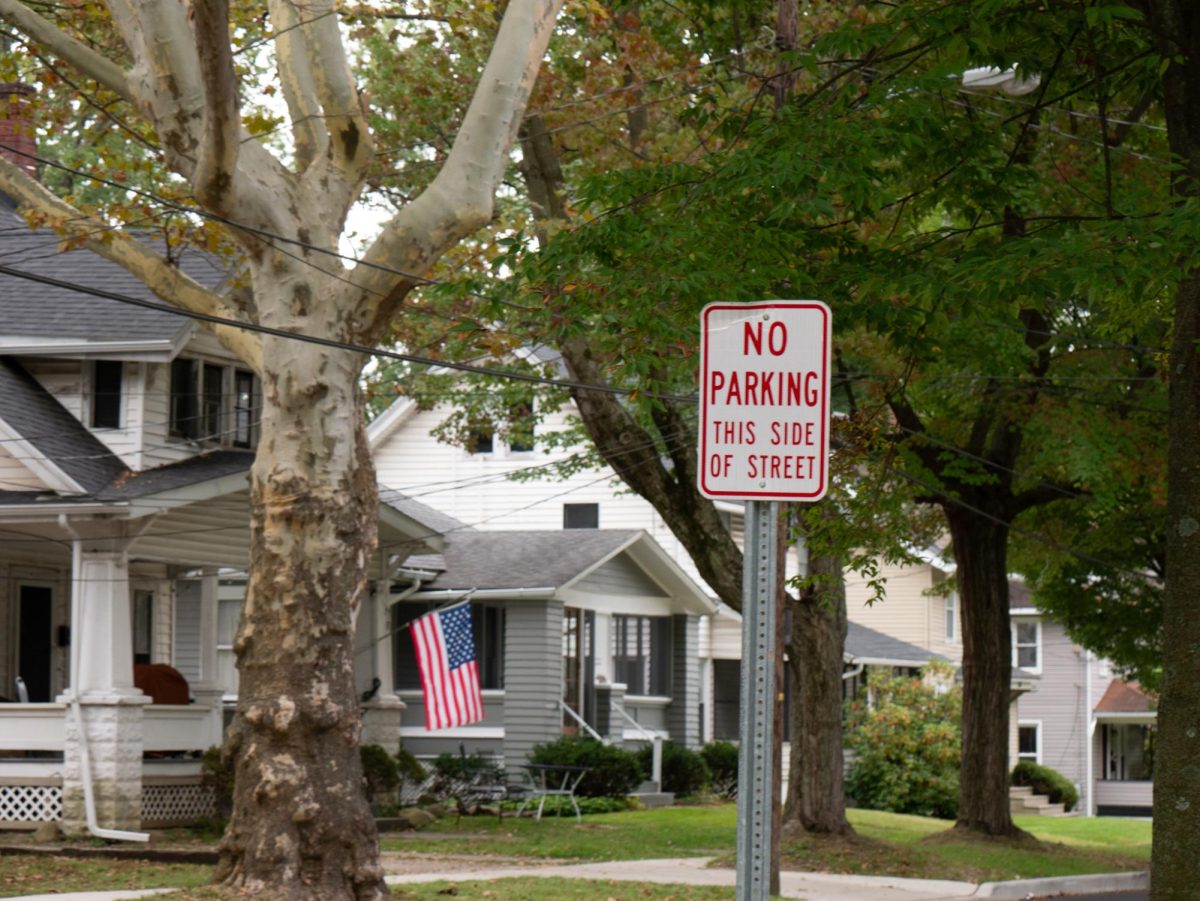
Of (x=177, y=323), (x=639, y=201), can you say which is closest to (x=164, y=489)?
(x=177, y=323)

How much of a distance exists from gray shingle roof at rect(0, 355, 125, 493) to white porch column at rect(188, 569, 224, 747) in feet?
12.3

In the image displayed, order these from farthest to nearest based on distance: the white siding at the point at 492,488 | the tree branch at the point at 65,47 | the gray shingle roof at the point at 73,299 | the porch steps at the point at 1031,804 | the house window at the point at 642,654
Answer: the porch steps at the point at 1031,804
the white siding at the point at 492,488
the house window at the point at 642,654
the gray shingle roof at the point at 73,299
the tree branch at the point at 65,47

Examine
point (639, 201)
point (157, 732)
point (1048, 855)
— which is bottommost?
point (1048, 855)

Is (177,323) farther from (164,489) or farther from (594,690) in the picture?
(594,690)

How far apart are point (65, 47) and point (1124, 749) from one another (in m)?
50.3

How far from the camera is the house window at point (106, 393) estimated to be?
23.8 meters

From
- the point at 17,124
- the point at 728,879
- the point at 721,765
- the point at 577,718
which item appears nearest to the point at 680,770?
the point at 721,765

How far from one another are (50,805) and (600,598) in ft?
49.7

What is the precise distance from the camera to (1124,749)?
58281 mm

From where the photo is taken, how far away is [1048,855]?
945 inches

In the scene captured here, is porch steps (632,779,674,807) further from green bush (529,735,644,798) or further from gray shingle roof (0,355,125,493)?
gray shingle roof (0,355,125,493)

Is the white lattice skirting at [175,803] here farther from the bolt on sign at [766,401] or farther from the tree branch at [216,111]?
the bolt on sign at [766,401]

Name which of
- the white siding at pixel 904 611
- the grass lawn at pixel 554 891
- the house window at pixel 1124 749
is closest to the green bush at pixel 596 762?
the grass lawn at pixel 554 891

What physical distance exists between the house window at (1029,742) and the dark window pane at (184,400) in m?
37.8
